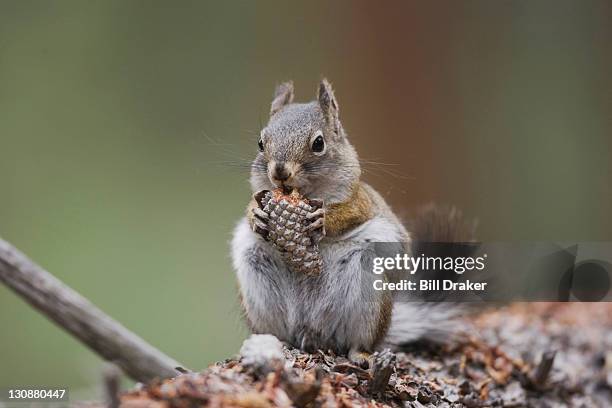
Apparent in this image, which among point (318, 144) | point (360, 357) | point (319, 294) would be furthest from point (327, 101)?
point (360, 357)

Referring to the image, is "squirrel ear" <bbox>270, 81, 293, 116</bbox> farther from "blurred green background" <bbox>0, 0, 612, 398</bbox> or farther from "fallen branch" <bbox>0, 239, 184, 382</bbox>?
"fallen branch" <bbox>0, 239, 184, 382</bbox>

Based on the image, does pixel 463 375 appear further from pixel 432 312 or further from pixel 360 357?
pixel 360 357

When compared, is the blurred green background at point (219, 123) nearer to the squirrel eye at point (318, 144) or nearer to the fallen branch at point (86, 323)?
the squirrel eye at point (318, 144)

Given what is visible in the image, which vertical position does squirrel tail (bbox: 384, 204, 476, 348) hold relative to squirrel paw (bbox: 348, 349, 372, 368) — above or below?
above

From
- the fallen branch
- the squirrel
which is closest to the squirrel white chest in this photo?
the squirrel

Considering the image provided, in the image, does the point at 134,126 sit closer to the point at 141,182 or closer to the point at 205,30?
the point at 141,182

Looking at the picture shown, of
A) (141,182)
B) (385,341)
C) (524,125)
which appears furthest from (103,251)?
(524,125)

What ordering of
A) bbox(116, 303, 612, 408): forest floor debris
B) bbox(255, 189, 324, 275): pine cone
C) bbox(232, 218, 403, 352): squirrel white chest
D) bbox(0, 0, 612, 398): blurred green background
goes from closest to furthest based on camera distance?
bbox(116, 303, 612, 408): forest floor debris < bbox(255, 189, 324, 275): pine cone < bbox(232, 218, 403, 352): squirrel white chest < bbox(0, 0, 612, 398): blurred green background
